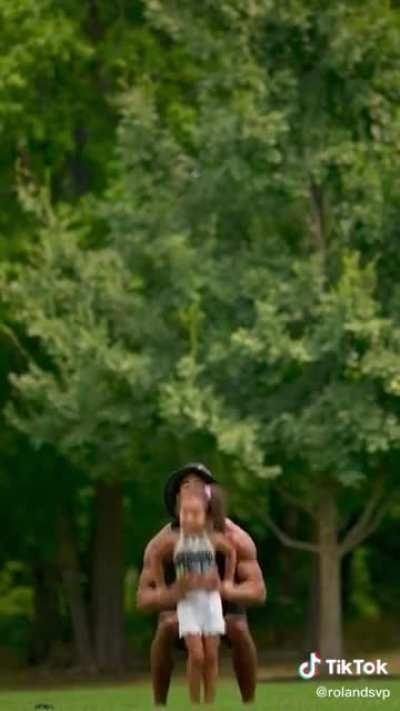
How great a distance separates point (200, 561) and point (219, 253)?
22686mm

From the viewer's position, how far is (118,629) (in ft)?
Answer: 127

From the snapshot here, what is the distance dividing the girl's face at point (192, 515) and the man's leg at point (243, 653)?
0.44 m

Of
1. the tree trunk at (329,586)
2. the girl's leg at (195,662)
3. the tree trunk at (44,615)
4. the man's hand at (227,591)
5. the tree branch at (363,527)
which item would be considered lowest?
the girl's leg at (195,662)

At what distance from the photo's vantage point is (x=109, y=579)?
38.4m

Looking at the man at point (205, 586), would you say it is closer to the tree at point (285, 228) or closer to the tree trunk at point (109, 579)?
the tree at point (285, 228)

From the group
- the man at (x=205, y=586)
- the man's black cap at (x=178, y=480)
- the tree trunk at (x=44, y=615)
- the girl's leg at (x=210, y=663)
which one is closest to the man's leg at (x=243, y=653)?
the man at (x=205, y=586)

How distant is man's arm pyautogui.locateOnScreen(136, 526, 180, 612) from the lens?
10.6 m

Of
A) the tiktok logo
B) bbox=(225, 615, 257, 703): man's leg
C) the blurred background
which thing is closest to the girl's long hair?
bbox=(225, 615, 257, 703): man's leg

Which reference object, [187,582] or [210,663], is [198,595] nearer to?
[187,582]

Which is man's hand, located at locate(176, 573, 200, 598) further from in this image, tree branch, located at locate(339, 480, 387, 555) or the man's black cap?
tree branch, located at locate(339, 480, 387, 555)

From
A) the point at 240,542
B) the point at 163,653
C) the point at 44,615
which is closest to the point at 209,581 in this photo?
the point at 240,542

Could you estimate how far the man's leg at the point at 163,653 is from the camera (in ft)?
35.1

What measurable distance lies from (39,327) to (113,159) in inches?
163

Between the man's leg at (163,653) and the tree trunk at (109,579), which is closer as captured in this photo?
the man's leg at (163,653)
